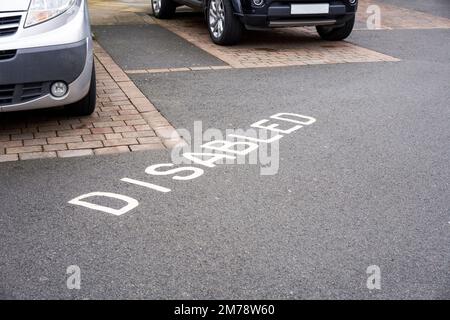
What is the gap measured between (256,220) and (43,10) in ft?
8.44

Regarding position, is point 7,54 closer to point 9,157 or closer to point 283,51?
point 9,157

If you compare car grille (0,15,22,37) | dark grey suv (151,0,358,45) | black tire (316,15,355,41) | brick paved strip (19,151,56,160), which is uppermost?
car grille (0,15,22,37)

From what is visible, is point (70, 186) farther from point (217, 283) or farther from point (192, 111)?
point (192, 111)

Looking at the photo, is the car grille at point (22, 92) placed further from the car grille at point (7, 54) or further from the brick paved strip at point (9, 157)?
the brick paved strip at point (9, 157)

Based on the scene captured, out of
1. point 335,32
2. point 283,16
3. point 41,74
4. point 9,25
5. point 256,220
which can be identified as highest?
point 9,25

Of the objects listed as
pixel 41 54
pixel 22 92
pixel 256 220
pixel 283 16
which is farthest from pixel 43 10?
pixel 283 16

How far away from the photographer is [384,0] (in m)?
16.4

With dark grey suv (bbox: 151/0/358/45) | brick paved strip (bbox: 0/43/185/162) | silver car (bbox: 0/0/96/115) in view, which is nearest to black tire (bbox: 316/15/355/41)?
dark grey suv (bbox: 151/0/358/45)

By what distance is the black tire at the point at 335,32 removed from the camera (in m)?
10.0

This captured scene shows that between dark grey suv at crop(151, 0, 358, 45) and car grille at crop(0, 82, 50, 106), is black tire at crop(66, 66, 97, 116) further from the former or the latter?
dark grey suv at crop(151, 0, 358, 45)

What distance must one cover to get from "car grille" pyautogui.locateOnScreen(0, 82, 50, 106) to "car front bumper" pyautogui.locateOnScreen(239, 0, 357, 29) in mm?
4374

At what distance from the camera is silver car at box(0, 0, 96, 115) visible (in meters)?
4.95

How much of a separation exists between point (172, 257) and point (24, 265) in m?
0.77

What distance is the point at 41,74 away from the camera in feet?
16.5
